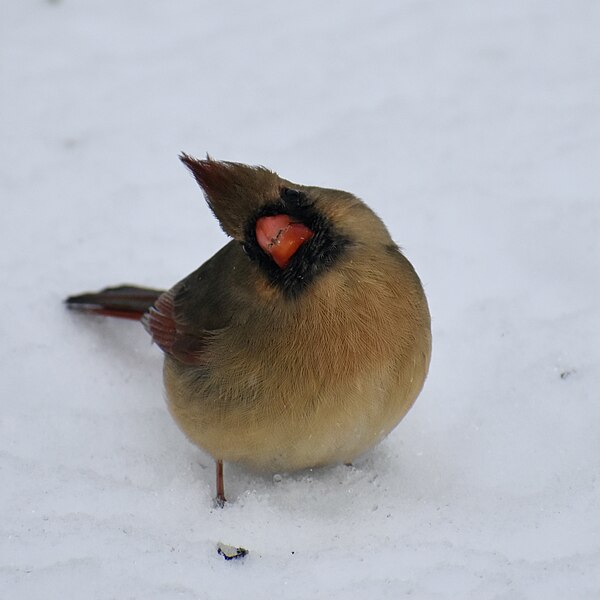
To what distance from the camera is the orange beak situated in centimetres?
243

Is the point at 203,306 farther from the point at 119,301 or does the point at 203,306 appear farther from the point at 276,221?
the point at 119,301

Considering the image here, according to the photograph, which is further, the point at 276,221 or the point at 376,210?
Result: the point at 376,210

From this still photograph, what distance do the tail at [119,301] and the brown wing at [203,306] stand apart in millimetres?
157

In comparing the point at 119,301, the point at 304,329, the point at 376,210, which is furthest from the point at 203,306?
the point at 376,210

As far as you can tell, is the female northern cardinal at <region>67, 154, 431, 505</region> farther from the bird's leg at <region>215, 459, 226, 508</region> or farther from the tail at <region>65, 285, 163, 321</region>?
the tail at <region>65, 285, 163, 321</region>

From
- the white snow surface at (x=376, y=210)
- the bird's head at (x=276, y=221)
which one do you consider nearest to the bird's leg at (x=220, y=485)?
the white snow surface at (x=376, y=210)

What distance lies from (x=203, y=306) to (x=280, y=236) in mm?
480

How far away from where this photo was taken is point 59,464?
112 inches

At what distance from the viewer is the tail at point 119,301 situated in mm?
3344

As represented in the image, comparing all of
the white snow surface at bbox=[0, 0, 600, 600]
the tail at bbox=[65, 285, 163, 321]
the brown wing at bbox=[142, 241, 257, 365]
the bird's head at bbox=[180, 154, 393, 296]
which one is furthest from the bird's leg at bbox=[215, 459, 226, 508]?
the tail at bbox=[65, 285, 163, 321]

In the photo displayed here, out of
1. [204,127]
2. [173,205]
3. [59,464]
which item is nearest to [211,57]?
[204,127]

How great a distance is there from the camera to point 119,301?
338 centimetres

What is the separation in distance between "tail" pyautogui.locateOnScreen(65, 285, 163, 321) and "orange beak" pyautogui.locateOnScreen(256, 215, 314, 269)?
954 millimetres

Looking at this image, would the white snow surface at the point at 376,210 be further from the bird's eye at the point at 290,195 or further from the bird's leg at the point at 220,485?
the bird's eye at the point at 290,195
